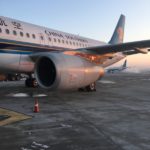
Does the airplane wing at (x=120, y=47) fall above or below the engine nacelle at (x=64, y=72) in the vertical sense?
above

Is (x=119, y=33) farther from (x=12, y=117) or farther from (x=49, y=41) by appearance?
(x=12, y=117)

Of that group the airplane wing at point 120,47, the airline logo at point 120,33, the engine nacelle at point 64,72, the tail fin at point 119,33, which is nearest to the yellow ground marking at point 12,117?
the engine nacelle at point 64,72

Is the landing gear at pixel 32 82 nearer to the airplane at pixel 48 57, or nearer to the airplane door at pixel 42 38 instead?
the airplane at pixel 48 57

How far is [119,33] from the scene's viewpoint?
25.2 m

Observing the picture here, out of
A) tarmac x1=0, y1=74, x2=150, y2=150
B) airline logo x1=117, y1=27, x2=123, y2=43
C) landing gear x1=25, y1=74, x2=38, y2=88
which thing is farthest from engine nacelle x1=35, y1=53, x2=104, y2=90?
airline logo x1=117, y1=27, x2=123, y2=43

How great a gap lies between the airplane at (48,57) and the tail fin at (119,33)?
892cm

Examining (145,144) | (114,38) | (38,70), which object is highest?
(114,38)

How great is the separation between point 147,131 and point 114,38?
19328 mm

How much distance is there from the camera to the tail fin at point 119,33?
24.6 m

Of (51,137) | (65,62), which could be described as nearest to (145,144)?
(51,137)

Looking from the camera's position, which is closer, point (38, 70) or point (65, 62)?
point (65, 62)

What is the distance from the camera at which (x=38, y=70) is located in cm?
1195

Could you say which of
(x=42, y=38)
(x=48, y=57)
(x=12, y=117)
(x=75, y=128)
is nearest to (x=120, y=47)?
(x=42, y=38)

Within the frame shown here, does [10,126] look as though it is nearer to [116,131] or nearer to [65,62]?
[116,131]
